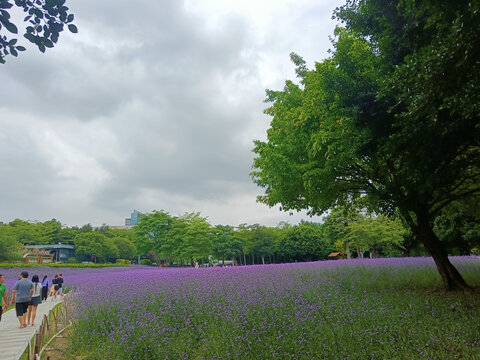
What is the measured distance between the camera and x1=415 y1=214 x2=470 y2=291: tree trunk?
9.93m

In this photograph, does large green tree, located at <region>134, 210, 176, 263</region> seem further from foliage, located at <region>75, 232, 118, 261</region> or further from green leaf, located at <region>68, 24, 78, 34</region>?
green leaf, located at <region>68, 24, 78, 34</region>

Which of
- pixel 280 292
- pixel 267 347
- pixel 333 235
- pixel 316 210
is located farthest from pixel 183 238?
pixel 267 347

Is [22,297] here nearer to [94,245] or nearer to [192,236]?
[192,236]

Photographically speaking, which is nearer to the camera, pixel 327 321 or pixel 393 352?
pixel 393 352

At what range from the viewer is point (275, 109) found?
11438mm

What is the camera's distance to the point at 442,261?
10.3 meters

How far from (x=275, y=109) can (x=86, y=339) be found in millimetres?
8875

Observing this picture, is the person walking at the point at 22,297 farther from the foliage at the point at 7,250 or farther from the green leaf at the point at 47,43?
the foliage at the point at 7,250

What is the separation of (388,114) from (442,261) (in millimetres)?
6034

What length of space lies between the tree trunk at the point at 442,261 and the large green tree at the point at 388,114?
0.11ft

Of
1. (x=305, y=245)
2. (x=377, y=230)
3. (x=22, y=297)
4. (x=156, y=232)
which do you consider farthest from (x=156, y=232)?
(x=22, y=297)

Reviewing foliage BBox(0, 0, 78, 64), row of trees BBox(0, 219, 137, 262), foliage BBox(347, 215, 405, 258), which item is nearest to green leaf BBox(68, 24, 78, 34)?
foliage BBox(0, 0, 78, 64)

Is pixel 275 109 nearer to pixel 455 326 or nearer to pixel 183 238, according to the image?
pixel 455 326

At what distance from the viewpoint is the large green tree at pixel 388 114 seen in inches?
190
